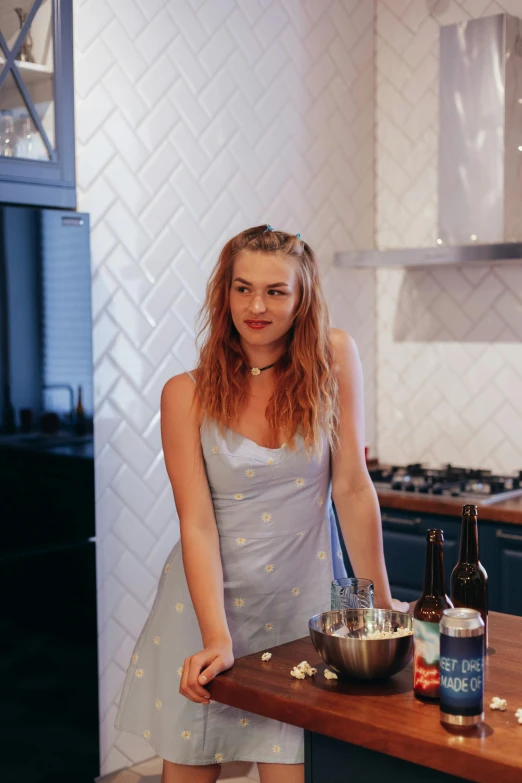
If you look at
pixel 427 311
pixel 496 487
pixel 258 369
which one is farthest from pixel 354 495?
pixel 427 311

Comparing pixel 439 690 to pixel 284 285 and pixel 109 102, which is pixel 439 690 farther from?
pixel 109 102

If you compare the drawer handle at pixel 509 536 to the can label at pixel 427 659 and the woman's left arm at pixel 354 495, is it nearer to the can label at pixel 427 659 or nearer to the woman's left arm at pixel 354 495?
the woman's left arm at pixel 354 495

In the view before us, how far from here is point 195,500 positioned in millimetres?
1979

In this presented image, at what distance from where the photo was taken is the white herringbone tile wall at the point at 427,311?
387cm

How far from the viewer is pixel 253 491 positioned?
2.03 metres

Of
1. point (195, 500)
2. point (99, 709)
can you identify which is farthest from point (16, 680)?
point (195, 500)

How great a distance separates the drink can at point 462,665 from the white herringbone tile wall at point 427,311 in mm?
2585

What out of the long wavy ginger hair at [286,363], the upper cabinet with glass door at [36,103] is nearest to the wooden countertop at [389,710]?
the long wavy ginger hair at [286,363]

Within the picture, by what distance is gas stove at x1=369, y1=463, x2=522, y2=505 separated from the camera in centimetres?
347

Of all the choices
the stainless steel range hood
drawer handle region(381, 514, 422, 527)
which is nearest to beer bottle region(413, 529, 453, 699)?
drawer handle region(381, 514, 422, 527)

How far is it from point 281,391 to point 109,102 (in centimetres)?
155

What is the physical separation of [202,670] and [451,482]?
7.30ft

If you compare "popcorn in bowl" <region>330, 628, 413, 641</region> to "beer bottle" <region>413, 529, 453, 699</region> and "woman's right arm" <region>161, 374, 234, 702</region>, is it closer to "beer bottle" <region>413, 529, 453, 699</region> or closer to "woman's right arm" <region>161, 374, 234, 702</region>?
"beer bottle" <region>413, 529, 453, 699</region>

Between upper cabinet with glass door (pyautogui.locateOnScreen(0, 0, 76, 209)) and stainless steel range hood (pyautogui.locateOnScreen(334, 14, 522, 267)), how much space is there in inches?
57.5
